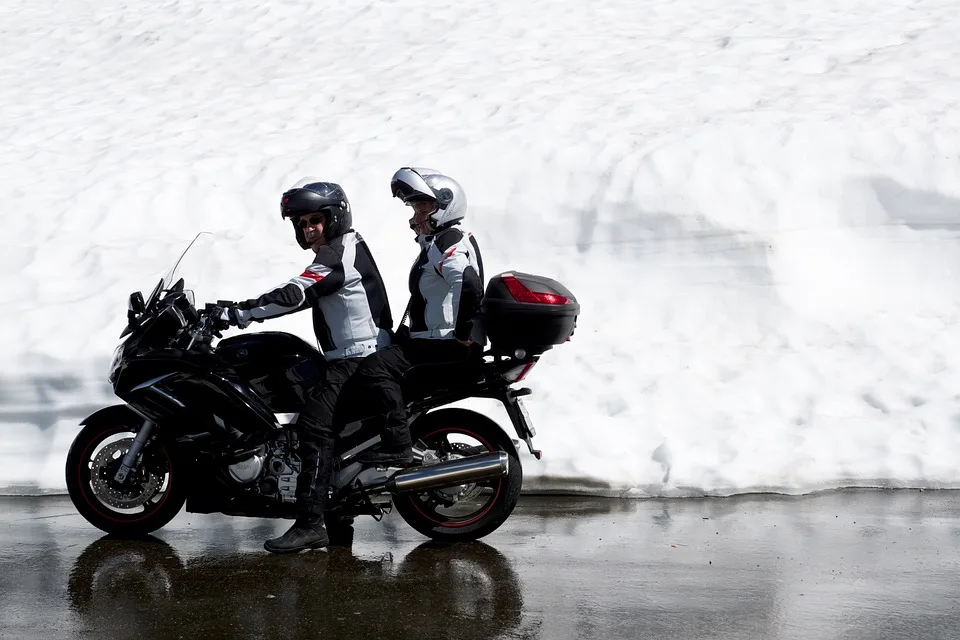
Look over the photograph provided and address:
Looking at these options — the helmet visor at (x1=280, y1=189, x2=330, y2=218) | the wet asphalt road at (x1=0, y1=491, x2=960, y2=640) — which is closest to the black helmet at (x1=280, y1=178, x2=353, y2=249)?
the helmet visor at (x1=280, y1=189, x2=330, y2=218)

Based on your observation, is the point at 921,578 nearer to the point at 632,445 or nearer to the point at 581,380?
the point at 632,445

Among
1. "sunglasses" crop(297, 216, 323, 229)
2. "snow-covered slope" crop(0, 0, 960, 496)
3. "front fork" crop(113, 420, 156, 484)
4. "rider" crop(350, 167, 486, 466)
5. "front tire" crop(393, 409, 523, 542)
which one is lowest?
"snow-covered slope" crop(0, 0, 960, 496)

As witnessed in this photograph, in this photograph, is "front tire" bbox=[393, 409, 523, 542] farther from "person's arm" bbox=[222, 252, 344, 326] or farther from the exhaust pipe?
"person's arm" bbox=[222, 252, 344, 326]

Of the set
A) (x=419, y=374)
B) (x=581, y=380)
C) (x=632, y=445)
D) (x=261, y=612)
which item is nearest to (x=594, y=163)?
(x=581, y=380)


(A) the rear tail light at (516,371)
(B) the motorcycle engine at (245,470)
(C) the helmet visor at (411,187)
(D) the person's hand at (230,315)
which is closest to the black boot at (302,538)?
(B) the motorcycle engine at (245,470)

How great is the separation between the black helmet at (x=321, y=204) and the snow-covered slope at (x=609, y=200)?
92.9 inches

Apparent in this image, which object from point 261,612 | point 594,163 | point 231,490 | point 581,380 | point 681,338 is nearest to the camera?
point 261,612

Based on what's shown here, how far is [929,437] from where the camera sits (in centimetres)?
752

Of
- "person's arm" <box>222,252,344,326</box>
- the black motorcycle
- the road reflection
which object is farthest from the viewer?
the black motorcycle

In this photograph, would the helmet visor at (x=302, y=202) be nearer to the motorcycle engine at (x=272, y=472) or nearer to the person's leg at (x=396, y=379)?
the person's leg at (x=396, y=379)

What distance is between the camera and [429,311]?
6.05 m

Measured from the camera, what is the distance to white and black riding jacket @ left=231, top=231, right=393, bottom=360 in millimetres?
5828

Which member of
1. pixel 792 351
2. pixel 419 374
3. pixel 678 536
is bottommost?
pixel 792 351

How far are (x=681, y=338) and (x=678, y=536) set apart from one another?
11.1 feet
